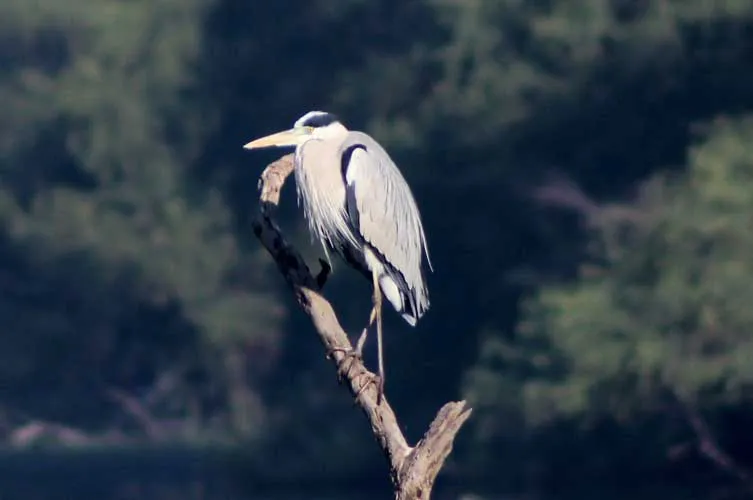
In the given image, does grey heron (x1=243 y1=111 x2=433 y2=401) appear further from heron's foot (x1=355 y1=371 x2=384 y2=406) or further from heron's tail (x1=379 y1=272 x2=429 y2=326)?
heron's foot (x1=355 y1=371 x2=384 y2=406)

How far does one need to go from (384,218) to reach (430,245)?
11.2 meters

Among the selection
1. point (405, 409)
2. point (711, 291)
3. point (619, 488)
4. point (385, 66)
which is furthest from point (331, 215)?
point (385, 66)

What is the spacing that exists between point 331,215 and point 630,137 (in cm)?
1068

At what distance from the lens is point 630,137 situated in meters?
15.9

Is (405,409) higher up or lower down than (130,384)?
lower down

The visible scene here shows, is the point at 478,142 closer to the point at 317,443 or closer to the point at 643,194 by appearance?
the point at 643,194

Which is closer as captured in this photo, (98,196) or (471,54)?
(471,54)

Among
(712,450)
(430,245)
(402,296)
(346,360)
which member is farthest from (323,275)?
(430,245)

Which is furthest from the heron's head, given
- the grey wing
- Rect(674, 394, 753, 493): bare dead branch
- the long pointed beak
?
Rect(674, 394, 753, 493): bare dead branch

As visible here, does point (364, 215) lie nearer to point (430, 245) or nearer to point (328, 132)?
point (328, 132)

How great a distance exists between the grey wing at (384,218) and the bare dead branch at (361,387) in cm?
59

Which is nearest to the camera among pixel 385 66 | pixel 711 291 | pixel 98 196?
pixel 711 291

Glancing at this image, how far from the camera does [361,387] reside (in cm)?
435

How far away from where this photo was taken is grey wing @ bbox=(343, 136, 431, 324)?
18.1ft
